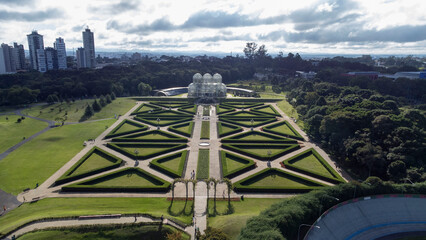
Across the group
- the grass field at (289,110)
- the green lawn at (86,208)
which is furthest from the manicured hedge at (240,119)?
the green lawn at (86,208)

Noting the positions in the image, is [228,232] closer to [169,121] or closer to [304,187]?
[304,187]

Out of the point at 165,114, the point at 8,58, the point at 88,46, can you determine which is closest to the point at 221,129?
the point at 165,114

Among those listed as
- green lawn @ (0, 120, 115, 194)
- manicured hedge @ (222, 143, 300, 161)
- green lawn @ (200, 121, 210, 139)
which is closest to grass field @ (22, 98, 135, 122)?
green lawn @ (0, 120, 115, 194)

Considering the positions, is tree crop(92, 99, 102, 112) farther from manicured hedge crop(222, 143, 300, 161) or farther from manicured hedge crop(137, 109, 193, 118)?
manicured hedge crop(222, 143, 300, 161)

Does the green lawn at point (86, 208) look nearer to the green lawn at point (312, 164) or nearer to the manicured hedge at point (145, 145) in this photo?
the manicured hedge at point (145, 145)

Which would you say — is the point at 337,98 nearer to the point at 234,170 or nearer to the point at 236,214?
the point at 234,170

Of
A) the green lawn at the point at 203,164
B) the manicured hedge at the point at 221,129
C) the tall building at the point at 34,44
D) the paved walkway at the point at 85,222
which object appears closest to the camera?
the paved walkway at the point at 85,222
